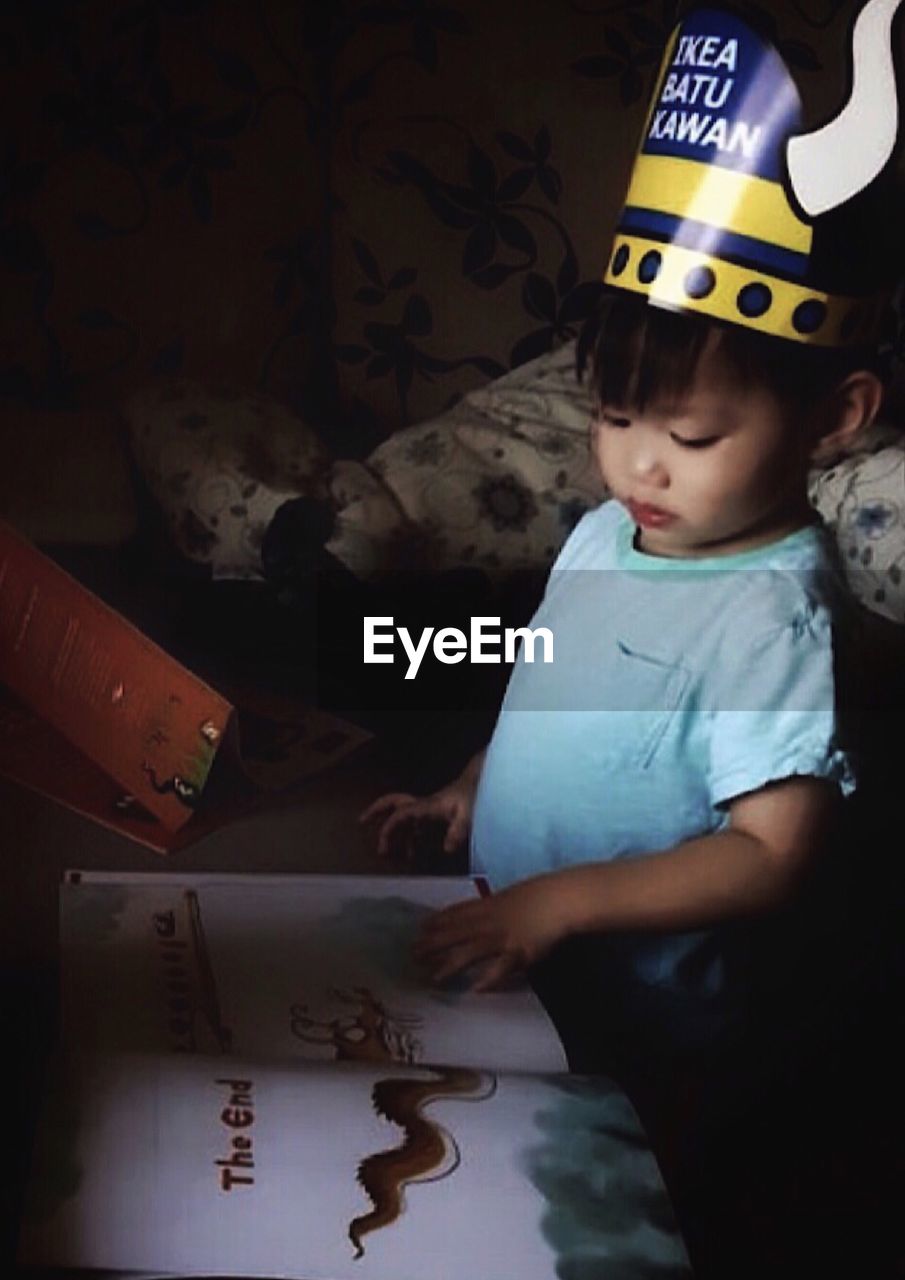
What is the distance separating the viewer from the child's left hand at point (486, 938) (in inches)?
37.9

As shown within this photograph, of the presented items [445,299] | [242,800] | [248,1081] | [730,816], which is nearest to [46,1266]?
[248,1081]

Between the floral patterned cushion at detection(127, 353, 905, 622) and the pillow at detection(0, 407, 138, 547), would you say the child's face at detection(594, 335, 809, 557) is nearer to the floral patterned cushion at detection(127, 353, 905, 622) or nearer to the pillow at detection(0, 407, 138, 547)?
the floral patterned cushion at detection(127, 353, 905, 622)

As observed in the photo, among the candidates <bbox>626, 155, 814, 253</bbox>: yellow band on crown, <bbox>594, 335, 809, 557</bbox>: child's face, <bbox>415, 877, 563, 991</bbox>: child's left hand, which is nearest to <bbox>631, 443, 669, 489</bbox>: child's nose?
<bbox>594, 335, 809, 557</bbox>: child's face

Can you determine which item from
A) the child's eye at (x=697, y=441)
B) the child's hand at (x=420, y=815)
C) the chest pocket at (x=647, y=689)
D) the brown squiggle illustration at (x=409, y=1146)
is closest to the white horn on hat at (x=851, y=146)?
the child's eye at (x=697, y=441)

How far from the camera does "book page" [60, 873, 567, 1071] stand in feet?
3.08

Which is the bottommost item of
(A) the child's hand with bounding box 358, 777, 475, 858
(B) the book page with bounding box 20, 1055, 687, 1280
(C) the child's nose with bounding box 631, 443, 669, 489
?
(B) the book page with bounding box 20, 1055, 687, 1280

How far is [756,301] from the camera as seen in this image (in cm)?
89

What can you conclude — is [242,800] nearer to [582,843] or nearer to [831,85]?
[582,843]

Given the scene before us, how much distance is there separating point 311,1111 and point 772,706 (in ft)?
0.96

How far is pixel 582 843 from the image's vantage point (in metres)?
0.95

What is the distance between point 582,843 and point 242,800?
171mm

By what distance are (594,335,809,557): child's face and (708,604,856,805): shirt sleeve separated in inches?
2.0

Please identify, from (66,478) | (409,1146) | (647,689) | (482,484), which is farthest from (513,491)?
(409,1146)

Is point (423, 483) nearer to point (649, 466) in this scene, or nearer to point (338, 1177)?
point (649, 466)
